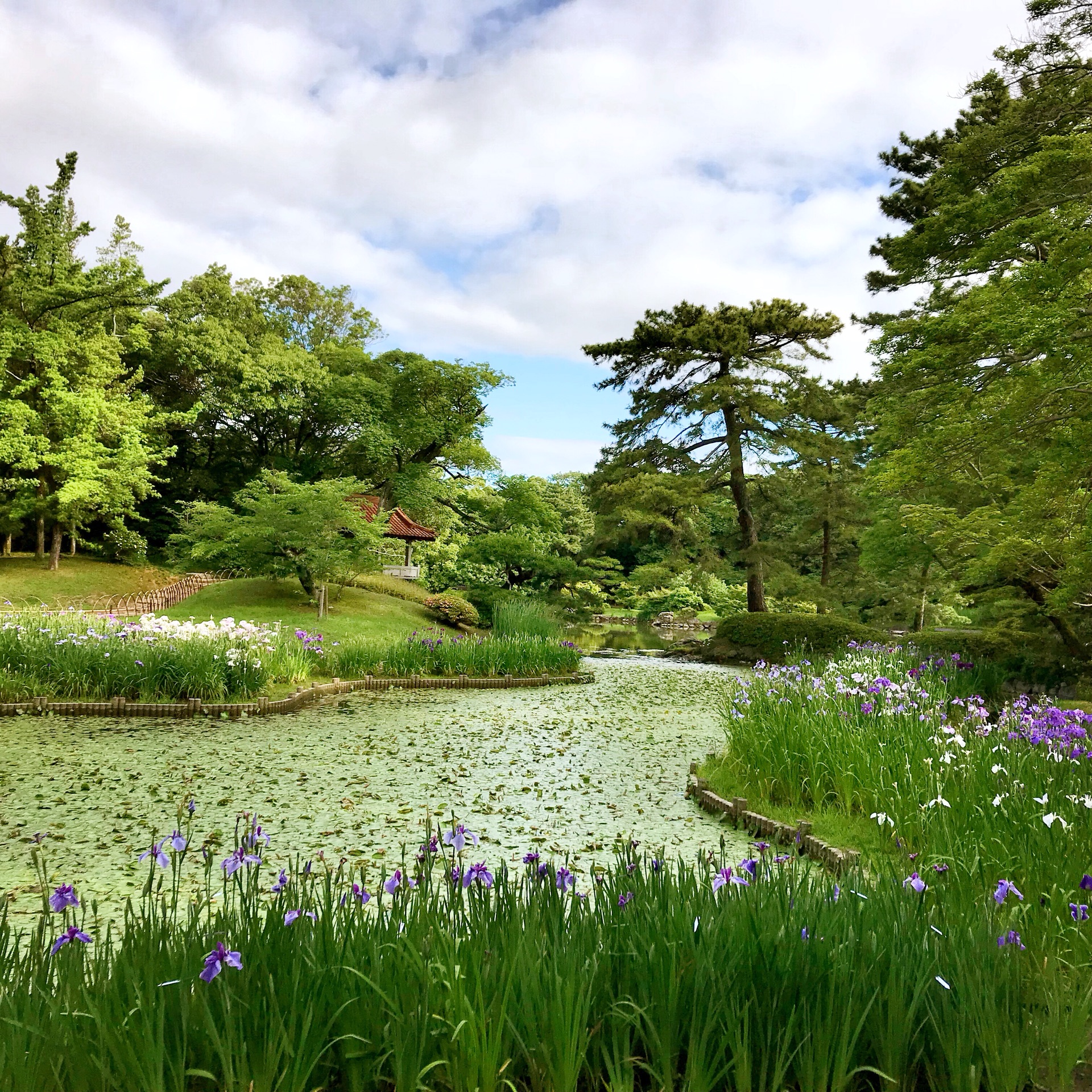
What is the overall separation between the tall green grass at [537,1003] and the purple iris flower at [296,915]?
3cm

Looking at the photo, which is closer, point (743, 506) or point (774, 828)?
point (774, 828)

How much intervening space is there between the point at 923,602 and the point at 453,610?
1198cm

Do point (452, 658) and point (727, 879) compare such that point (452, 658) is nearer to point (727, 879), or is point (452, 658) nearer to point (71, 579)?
point (727, 879)

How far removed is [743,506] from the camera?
60.1 feet

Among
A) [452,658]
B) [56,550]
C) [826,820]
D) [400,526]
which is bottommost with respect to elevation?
[826,820]

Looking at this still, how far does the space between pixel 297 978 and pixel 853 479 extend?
20.9m

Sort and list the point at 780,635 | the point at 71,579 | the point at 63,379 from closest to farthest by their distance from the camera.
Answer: the point at 780,635 < the point at 63,379 < the point at 71,579

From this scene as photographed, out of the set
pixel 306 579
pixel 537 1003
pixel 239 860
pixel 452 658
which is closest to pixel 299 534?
pixel 306 579

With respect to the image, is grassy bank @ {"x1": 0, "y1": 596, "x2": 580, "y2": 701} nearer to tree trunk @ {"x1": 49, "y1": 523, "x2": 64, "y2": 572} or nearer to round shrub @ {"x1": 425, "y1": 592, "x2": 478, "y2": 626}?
round shrub @ {"x1": 425, "y1": 592, "x2": 478, "y2": 626}

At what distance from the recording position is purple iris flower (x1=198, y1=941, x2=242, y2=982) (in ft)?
5.22

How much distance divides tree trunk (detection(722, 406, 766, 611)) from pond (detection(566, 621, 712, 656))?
1833 millimetres

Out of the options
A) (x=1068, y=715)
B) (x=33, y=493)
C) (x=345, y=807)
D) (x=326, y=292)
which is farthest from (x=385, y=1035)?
(x=326, y=292)

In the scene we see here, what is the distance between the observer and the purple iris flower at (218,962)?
1.59m

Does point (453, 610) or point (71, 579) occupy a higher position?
point (71, 579)
